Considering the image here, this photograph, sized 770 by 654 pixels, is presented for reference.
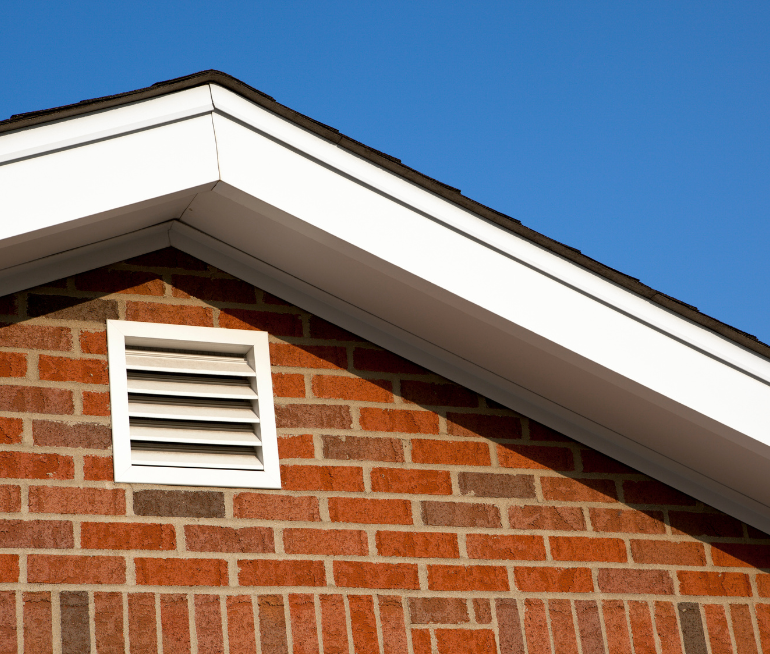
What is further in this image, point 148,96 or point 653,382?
point 653,382

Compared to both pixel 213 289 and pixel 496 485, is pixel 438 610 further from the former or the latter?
pixel 213 289

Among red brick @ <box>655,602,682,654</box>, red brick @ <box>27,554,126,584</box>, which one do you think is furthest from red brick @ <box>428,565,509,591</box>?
red brick @ <box>27,554,126,584</box>

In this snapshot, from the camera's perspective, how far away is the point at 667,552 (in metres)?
4.00

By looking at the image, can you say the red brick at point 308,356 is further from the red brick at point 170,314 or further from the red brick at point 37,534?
the red brick at point 37,534

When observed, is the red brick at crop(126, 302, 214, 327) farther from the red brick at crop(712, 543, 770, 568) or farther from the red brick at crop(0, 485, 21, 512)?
the red brick at crop(712, 543, 770, 568)

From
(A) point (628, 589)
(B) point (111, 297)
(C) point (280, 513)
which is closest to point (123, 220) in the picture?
(B) point (111, 297)

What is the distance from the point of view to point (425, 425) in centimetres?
391

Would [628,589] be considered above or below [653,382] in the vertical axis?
below

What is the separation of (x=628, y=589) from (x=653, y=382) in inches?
32.6

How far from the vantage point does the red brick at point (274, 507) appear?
138 inches

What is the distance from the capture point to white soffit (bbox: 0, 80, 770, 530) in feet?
10.7

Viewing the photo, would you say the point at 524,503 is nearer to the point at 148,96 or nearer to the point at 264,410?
the point at 264,410

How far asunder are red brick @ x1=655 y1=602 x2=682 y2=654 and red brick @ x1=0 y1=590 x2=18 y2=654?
2221mm

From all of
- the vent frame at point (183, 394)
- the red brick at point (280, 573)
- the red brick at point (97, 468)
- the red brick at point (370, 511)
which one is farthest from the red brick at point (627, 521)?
the red brick at point (97, 468)
